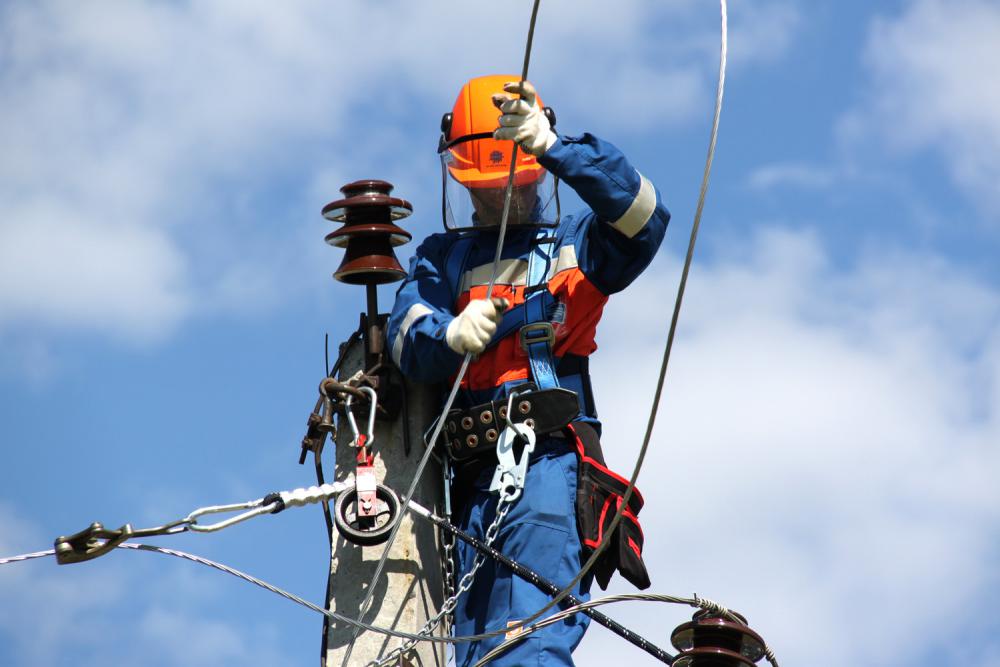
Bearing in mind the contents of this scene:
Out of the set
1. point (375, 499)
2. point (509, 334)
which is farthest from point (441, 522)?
point (509, 334)

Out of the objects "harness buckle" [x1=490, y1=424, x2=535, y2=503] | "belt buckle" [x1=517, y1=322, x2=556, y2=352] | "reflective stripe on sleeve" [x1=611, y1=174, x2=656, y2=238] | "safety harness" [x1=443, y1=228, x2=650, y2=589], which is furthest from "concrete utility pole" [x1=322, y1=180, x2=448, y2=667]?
"reflective stripe on sleeve" [x1=611, y1=174, x2=656, y2=238]

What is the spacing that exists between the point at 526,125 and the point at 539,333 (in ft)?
2.75

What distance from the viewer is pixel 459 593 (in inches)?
279

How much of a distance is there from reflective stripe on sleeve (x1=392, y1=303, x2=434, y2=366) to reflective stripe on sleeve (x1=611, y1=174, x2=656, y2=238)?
2.72 feet

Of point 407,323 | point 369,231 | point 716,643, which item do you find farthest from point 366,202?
point 716,643

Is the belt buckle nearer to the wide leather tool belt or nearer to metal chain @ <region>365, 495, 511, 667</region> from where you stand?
the wide leather tool belt

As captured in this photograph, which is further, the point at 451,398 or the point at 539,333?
the point at 539,333

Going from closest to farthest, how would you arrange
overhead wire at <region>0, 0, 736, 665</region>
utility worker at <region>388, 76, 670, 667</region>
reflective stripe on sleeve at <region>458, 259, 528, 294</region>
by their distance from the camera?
overhead wire at <region>0, 0, 736, 665</region>, utility worker at <region>388, 76, 670, 667</region>, reflective stripe on sleeve at <region>458, 259, 528, 294</region>

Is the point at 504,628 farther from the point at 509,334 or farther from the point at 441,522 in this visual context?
the point at 509,334

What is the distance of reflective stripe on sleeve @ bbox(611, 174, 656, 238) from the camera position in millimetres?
7156

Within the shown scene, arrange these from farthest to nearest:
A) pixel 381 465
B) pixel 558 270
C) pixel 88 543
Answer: pixel 381 465 → pixel 558 270 → pixel 88 543

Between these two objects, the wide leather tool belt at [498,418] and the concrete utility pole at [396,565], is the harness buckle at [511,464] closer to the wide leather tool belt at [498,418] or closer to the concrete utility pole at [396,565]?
the wide leather tool belt at [498,418]

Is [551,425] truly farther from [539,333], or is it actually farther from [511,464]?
[539,333]

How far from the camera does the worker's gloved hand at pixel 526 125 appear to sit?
6988mm
